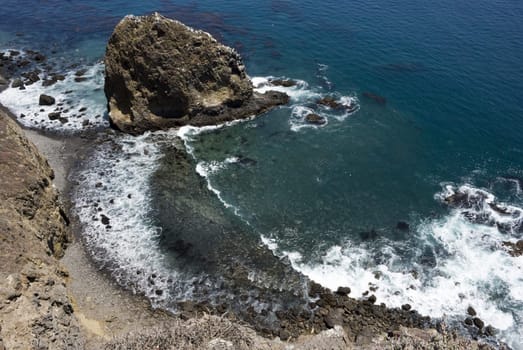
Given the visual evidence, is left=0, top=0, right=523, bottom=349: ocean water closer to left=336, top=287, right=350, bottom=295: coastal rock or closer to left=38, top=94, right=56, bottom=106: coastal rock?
left=336, top=287, right=350, bottom=295: coastal rock

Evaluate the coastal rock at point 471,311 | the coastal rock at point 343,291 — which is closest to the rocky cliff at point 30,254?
the coastal rock at point 343,291

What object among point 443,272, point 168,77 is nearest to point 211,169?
point 168,77

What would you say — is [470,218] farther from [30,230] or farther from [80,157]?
[80,157]

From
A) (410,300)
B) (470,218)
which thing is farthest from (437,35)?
(410,300)

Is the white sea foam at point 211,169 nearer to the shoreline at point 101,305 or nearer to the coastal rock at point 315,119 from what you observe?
the coastal rock at point 315,119

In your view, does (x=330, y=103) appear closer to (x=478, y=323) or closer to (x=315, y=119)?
(x=315, y=119)
